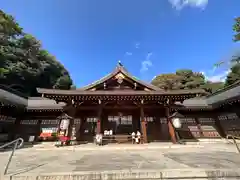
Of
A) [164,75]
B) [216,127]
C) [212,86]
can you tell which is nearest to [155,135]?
[216,127]

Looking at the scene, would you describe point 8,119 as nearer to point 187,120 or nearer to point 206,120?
point 187,120

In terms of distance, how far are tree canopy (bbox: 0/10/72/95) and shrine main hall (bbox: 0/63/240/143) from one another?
63.2ft

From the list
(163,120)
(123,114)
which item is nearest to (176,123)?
(163,120)

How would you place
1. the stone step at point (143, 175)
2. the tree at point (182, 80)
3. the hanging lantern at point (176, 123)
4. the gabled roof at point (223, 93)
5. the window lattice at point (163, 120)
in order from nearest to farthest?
1. the stone step at point (143, 175)
2. the hanging lantern at point (176, 123)
3. the window lattice at point (163, 120)
4. the gabled roof at point (223, 93)
5. the tree at point (182, 80)

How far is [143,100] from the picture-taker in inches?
407

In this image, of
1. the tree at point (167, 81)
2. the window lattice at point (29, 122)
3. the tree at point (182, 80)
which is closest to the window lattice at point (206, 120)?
the window lattice at point (29, 122)

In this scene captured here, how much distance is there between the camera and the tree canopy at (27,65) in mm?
29233

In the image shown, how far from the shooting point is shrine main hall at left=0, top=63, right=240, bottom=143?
1027cm

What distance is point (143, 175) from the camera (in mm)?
3584

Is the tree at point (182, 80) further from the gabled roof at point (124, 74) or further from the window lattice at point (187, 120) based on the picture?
the gabled roof at point (124, 74)

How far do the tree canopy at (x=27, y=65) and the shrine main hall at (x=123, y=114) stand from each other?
1927cm

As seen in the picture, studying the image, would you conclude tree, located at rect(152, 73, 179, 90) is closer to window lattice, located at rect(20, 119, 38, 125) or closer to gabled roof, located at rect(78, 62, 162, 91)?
gabled roof, located at rect(78, 62, 162, 91)

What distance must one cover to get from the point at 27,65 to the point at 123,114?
31980 millimetres

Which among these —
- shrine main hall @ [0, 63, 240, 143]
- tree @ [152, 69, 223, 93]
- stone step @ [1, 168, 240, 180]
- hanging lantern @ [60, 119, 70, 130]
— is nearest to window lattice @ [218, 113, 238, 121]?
shrine main hall @ [0, 63, 240, 143]
